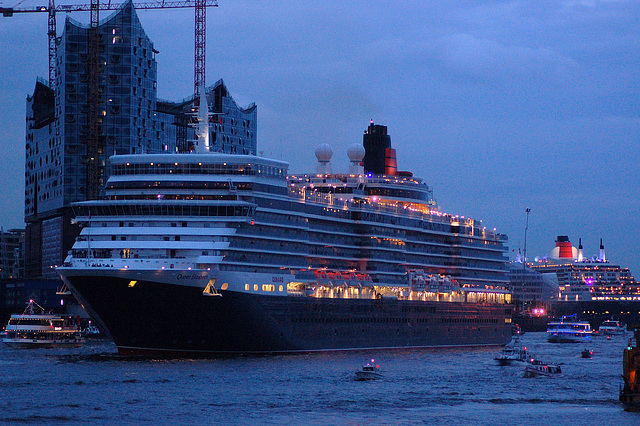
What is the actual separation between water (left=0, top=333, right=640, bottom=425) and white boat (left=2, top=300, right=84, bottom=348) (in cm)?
3064

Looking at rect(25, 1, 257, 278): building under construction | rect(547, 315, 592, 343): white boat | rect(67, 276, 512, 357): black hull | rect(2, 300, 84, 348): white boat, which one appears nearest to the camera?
rect(67, 276, 512, 357): black hull

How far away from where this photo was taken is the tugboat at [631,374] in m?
58.3

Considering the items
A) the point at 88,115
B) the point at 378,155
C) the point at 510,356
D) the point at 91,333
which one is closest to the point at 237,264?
the point at 510,356

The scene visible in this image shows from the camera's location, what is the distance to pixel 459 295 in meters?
119

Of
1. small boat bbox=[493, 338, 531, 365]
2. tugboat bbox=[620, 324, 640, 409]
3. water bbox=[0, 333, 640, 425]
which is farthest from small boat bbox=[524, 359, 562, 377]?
tugboat bbox=[620, 324, 640, 409]

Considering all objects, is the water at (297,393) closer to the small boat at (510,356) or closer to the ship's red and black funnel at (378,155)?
the small boat at (510,356)

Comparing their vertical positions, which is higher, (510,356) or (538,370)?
(510,356)

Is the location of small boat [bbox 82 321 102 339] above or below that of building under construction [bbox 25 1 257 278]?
below

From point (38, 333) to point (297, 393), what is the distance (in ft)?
227

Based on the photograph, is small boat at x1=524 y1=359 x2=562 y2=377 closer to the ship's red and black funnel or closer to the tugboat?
the tugboat

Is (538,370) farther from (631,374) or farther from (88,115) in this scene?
(88,115)

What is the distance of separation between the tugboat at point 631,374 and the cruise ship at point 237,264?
33.7 metres

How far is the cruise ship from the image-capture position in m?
83.4

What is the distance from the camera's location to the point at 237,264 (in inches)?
3378
